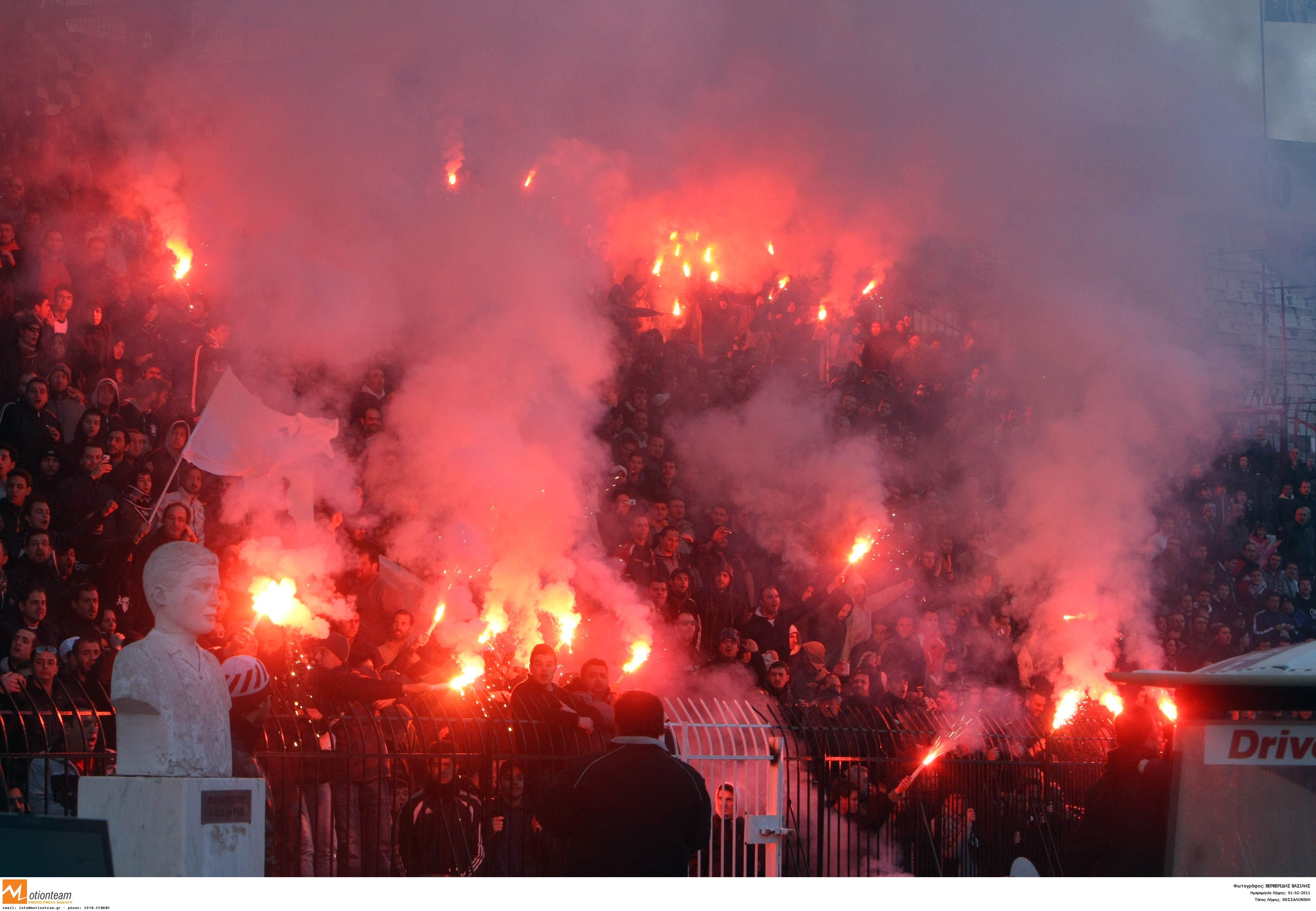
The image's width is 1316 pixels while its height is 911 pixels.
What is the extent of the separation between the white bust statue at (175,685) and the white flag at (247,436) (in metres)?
3.74

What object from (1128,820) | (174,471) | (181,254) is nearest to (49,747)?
(174,471)

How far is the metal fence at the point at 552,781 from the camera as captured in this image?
5230mm

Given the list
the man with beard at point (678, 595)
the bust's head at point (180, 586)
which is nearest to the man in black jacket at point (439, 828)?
the bust's head at point (180, 586)

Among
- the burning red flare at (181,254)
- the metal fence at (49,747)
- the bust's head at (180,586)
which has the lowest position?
the metal fence at (49,747)

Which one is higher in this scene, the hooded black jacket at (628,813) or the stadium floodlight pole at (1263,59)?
the stadium floodlight pole at (1263,59)

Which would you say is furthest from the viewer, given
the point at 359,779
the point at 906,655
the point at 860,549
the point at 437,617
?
the point at 860,549

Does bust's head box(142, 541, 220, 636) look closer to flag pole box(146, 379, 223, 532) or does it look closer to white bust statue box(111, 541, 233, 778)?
white bust statue box(111, 541, 233, 778)

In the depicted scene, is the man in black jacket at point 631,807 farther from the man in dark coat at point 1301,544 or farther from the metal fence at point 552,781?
the man in dark coat at point 1301,544

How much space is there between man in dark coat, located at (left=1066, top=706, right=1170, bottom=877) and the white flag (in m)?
5.37

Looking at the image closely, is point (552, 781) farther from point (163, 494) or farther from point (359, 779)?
point (163, 494)

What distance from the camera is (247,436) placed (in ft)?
27.3

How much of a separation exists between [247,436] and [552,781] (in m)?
3.68

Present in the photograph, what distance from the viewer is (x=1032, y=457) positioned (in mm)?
14398

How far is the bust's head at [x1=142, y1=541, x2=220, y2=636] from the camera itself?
4.26 metres
